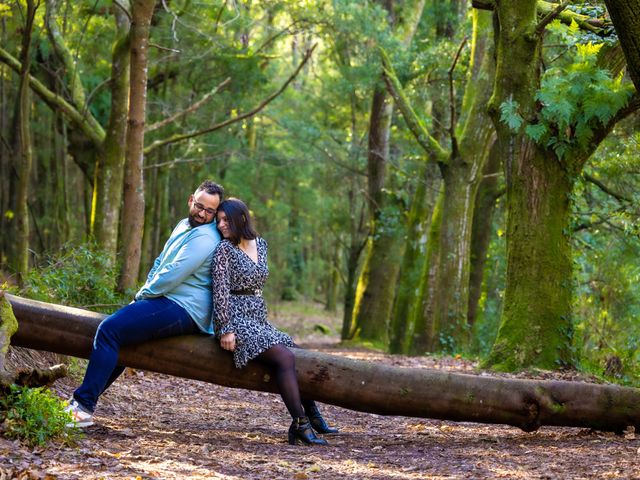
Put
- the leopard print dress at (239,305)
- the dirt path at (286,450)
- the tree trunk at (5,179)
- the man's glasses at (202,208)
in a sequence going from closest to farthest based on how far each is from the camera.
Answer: the dirt path at (286,450)
the leopard print dress at (239,305)
the man's glasses at (202,208)
the tree trunk at (5,179)

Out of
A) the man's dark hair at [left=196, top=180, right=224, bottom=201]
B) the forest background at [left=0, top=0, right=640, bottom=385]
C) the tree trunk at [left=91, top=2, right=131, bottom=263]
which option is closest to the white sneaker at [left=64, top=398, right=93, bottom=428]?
the man's dark hair at [left=196, top=180, right=224, bottom=201]

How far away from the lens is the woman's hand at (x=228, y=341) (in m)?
6.75

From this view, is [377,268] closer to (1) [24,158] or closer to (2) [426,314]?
(2) [426,314]

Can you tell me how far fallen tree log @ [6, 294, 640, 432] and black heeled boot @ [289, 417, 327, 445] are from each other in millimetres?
371

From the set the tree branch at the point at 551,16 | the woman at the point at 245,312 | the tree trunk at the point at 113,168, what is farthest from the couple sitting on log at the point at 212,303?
the tree trunk at the point at 113,168

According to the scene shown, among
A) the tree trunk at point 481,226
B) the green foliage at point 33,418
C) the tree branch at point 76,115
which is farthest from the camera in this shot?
the tree trunk at point 481,226

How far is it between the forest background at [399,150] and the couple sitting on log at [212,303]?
238cm

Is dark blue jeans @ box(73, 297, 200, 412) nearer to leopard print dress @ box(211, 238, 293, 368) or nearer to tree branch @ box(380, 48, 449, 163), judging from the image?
leopard print dress @ box(211, 238, 293, 368)

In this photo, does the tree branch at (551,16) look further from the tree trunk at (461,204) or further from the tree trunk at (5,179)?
the tree trunk at (5,179)

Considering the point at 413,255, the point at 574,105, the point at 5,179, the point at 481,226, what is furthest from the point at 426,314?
the point at 5,179

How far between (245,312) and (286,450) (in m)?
1.17

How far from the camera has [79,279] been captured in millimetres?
9578

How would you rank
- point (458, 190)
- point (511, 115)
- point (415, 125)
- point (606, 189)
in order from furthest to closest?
point (415, 125) < point (458, 190) < point (606, 189) < point (511, 115)

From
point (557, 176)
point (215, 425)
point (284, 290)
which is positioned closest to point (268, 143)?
point (284, 290)
